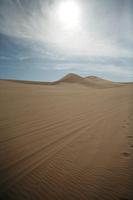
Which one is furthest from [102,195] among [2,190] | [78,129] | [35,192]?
[78,129]

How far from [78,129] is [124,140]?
176 centimetres

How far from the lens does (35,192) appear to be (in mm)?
2395

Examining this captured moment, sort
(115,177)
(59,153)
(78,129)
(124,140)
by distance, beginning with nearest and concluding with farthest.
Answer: (115,177)
(59,153)
(124,140)
(78,129)

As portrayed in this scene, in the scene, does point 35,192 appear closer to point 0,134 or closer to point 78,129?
point 0,134

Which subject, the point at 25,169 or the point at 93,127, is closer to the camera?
the point at 25,169

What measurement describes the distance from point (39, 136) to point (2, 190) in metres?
2.30

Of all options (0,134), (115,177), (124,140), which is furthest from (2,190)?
(124,140)

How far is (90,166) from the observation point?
3096mm

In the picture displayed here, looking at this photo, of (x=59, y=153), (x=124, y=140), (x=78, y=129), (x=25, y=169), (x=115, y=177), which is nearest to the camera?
(x=115, y=177)

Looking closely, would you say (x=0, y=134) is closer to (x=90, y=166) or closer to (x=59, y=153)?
(x=59, y=153)

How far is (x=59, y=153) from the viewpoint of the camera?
3623mm

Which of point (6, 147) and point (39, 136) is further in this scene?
point (39, 136)

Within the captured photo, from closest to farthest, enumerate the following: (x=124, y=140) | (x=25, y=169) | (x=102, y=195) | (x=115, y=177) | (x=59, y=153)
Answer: (x=102, y=195) → (x=115, y=177) → (x=25, y=169) → (x=59, y=153) → (x=124, y=140)

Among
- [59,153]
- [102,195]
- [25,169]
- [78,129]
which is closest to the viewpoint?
[102,195]
